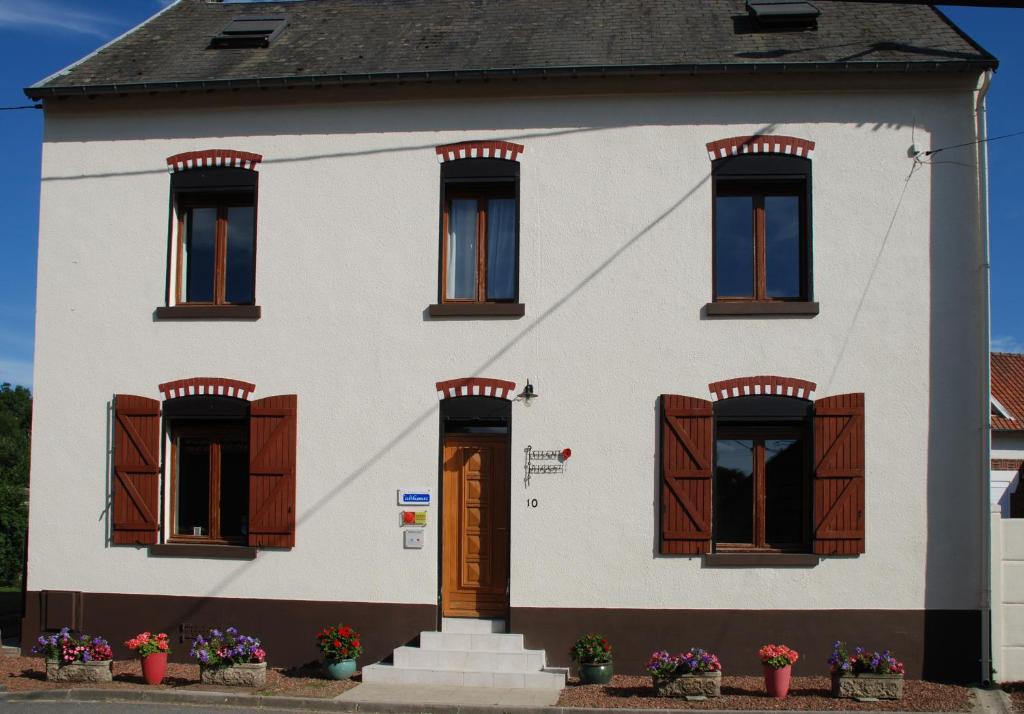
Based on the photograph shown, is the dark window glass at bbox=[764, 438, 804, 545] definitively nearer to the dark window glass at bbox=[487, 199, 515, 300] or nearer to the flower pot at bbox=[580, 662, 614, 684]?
the flower pot at bbox=[580, 662, 614, 684]

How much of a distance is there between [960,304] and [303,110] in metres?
8.18

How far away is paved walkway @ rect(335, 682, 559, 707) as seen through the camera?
31.6 feet

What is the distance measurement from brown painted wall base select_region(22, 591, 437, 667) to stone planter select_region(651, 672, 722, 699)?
113 inches

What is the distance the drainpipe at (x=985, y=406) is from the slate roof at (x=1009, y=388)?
17.6 meters

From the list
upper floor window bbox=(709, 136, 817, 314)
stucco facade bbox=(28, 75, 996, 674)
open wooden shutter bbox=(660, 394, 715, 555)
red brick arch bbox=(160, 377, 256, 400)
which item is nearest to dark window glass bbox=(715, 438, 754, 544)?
open wooden shutter bbox=(660, 394, 715, 555)

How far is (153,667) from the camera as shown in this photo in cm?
1042

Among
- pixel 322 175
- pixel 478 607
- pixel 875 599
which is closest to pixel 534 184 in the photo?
pixel 322 175

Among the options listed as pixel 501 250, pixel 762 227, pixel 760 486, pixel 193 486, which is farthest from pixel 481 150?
pixel 193 486

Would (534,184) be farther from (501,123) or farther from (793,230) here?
(793,230)

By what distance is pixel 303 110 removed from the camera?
11.9 meters

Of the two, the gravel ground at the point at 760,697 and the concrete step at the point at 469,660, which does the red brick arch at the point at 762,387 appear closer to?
the gravel ground at the point at 760,697

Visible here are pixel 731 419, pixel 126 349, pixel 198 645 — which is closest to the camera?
pixel 198 645

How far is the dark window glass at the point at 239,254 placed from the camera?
12070 mm

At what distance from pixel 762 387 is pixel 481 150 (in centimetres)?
436
